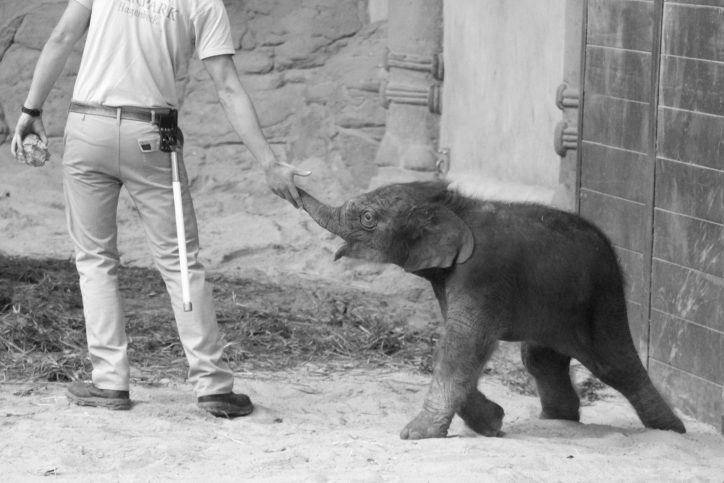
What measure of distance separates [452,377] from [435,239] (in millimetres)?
612

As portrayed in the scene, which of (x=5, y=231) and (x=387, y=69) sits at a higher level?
(x=387, y=69)

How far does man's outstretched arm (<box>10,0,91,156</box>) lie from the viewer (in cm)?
588

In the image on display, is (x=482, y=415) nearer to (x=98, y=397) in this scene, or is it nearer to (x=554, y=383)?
(x=554, y=383)

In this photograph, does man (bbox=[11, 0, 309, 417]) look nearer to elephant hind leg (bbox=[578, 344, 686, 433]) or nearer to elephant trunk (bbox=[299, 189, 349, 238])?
elephant trunk (bbox=[299, 189, 349, 238])

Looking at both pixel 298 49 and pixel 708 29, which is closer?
pixel 708 29

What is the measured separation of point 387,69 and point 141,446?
5.25 metres

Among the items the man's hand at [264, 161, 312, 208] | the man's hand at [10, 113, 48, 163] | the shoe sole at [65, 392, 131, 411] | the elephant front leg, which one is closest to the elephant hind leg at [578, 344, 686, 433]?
the elephant front leg

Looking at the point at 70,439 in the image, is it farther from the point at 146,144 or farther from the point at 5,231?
the point at 5,231

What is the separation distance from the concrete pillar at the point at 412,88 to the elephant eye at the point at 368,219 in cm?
408

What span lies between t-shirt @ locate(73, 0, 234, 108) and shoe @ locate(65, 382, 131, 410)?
1.33m

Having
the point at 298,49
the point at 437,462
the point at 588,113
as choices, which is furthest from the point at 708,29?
the point at 298,49

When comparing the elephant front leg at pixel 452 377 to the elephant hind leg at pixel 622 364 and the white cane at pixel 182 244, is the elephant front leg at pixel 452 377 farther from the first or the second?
the white cane at pixel 182 244

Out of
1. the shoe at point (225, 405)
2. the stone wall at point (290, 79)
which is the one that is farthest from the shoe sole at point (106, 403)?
the stone wall at point (290, 79)

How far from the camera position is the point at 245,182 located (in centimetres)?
1070
